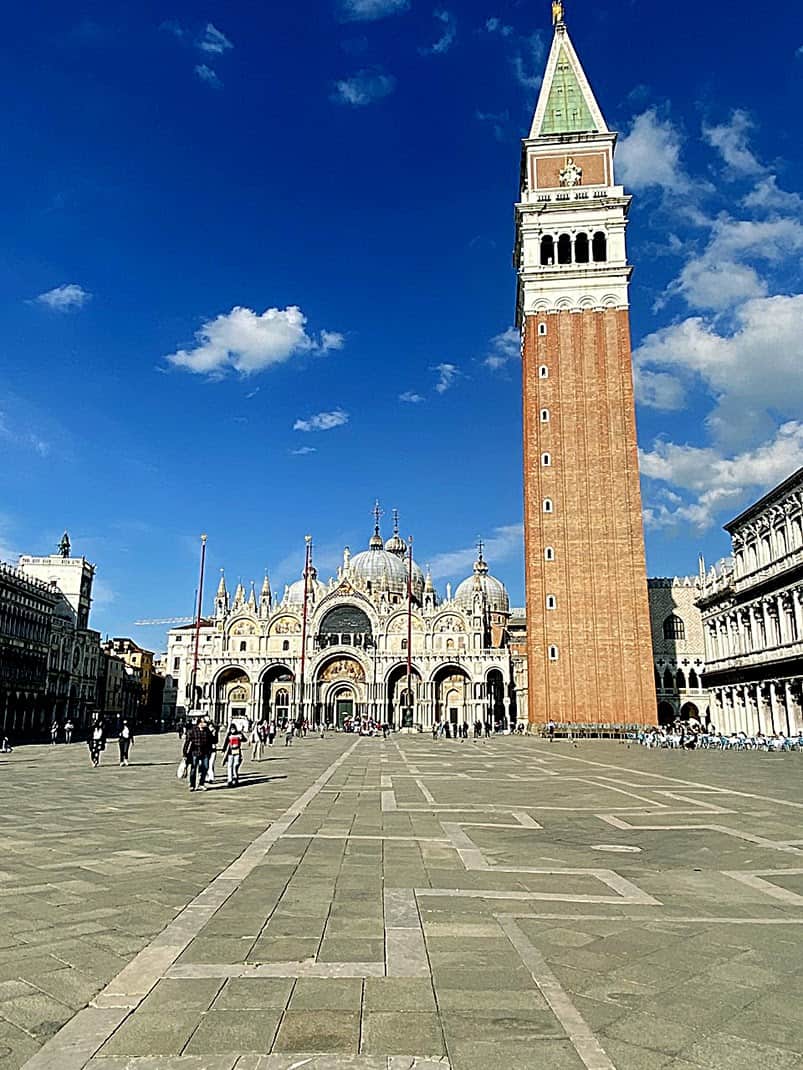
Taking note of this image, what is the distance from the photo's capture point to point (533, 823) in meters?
12.2

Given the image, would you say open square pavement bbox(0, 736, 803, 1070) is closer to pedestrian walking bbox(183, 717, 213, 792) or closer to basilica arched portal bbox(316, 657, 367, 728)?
pedestrian walking bbox(183, 717, 213, 792)

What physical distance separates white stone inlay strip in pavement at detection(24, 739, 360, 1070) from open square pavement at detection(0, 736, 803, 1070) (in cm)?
2

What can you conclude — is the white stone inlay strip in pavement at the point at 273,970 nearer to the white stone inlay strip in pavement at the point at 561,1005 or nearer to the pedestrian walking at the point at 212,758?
the white stone inlay strip in pavement at the point at 561,1005

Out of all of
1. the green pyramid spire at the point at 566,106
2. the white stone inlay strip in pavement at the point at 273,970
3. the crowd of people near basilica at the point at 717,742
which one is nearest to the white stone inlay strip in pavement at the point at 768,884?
the white stone inlay strip in pavement at the point at 273,970

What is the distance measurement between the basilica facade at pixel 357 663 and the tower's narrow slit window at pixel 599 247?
1230 inches

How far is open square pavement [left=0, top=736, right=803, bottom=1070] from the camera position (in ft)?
13.5

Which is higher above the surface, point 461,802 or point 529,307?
point 529,307

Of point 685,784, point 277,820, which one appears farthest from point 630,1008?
point 685,784

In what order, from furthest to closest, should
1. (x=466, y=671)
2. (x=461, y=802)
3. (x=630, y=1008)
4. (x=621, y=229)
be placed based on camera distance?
(x=466, y=671) < (x=621, y=229) < (x=461, y=802) < (x=630, y=1008)

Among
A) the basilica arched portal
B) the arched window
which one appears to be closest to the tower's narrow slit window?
the arched window

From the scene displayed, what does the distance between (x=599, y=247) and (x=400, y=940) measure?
5913cm

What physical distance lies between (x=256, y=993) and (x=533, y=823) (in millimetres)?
8174

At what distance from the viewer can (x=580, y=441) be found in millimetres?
54875

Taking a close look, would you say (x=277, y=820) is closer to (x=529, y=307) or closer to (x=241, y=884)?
(x=241, y=884)
